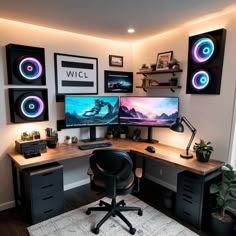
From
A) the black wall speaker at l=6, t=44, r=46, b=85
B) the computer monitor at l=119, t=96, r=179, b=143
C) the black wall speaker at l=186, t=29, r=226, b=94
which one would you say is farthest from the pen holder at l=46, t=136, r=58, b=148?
the black wall speaker at l=186, t=29, r=226, b=94

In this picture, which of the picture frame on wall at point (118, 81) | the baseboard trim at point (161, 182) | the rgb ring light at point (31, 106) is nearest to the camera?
the rgb ring light at point (31, 106)

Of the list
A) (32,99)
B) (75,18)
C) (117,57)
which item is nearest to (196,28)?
(117,57)

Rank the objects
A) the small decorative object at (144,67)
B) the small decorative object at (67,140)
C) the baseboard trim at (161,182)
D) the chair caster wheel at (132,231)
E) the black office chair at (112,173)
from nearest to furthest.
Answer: the black office chair at (112,173) → the chair caster wheel at (132,231) → the small decorative object at (67,140) → the baseboard trim at (161,182) → the small decorative object at (144,67)

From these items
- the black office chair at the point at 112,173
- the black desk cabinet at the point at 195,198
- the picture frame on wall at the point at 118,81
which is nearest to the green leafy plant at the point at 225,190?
the black desk cabinet at the point at 195,198

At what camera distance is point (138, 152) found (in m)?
2.62

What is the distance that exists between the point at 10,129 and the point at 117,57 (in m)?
2.04

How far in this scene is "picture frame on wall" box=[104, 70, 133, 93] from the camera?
3.33m

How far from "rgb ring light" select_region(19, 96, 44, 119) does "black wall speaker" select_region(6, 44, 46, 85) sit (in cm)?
21

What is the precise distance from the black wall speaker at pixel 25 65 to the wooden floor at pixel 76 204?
1.68m

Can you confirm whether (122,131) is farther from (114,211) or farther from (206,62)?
(206,62)

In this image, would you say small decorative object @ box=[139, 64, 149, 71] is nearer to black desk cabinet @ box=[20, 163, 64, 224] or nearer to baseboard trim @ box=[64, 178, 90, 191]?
black desk cabinet @ box=[20, 163, 64, 224]

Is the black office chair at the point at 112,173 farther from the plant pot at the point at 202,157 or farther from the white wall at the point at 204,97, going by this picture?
the white wall at the point at 204,97

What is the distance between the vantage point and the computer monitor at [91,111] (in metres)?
2.82

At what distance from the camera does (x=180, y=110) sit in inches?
113
